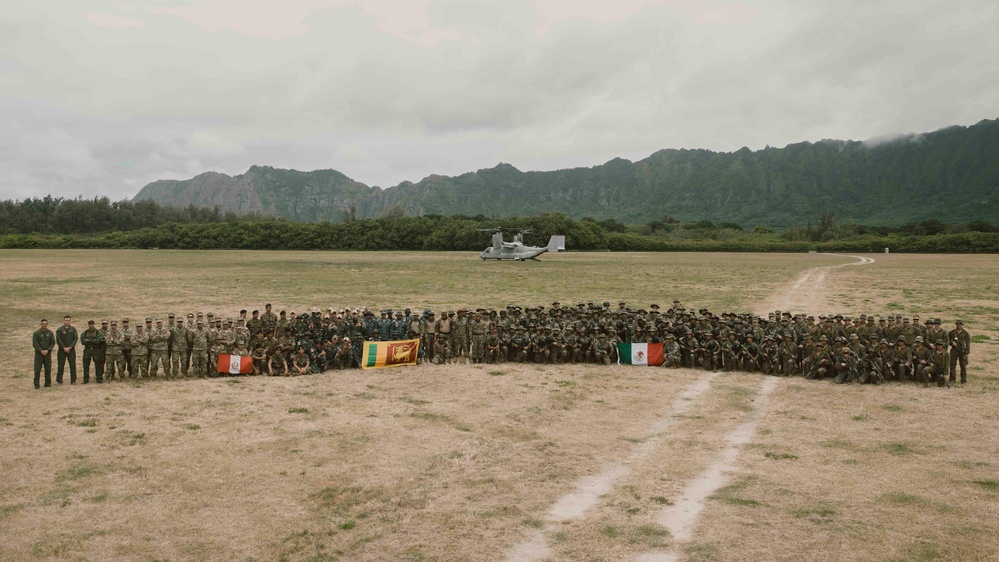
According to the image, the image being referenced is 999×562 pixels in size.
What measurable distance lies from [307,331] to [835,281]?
4327cm

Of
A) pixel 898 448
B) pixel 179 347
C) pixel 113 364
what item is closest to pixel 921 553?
pixel 898 448

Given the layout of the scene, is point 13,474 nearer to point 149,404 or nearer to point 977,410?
point 149,404

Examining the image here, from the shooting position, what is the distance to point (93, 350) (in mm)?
16469

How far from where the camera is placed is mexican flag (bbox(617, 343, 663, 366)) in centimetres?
1923

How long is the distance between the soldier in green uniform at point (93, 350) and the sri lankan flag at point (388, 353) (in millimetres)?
6699

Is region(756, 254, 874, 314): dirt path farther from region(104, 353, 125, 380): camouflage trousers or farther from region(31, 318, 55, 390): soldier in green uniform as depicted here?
region(31, 318, 55, 390): soldier in green uniform

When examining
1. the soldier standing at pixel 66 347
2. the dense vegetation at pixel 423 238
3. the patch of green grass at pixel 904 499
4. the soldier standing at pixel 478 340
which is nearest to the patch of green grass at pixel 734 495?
→ the patch of green grass at pixel 904 499

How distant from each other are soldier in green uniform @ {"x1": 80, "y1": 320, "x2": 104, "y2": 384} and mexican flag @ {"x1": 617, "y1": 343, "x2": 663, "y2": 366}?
1437cm

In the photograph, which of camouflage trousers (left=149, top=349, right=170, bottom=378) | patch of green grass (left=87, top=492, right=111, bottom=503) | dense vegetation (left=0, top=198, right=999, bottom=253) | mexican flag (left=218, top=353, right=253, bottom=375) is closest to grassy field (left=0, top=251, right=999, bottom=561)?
patch of green grass (left=87, top=492, right=111, bottom=503)

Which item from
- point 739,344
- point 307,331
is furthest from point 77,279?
point 739,344

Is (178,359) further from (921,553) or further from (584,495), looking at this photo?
(921,553)

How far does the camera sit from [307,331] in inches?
742

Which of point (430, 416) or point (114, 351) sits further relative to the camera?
point (114, 351)

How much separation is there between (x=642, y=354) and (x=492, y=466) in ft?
32.0
